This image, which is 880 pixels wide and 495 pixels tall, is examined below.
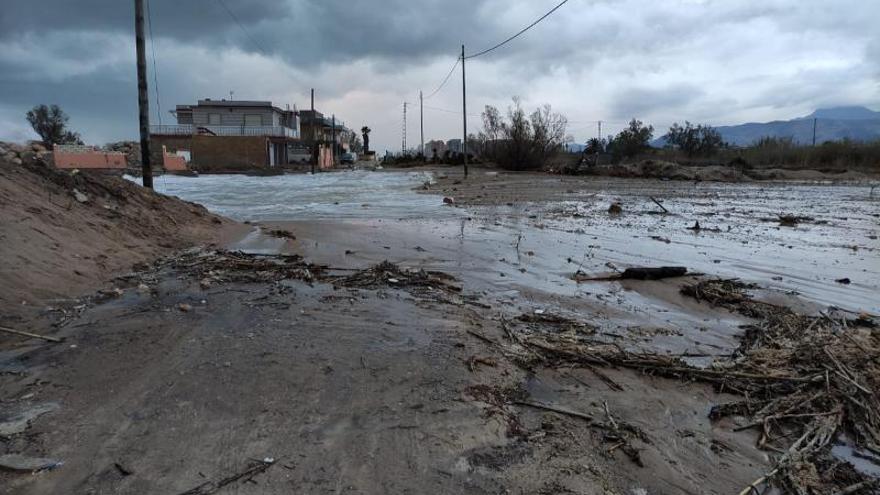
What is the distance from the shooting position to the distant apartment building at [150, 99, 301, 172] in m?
51.7

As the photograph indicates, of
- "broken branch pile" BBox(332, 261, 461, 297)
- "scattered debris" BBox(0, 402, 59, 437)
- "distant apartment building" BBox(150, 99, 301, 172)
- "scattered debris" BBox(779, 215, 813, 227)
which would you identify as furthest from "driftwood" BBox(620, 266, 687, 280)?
"distant apartment building" BBox(150, 99, 301, 172)

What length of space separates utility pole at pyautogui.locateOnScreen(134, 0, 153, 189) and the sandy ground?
8295mm

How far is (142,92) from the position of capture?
13289 mm

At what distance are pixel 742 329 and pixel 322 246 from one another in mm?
5951

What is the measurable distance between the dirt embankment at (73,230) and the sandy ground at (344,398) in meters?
0.30

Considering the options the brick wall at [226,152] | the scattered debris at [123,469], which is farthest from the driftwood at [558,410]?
the brick wall at [226,152]

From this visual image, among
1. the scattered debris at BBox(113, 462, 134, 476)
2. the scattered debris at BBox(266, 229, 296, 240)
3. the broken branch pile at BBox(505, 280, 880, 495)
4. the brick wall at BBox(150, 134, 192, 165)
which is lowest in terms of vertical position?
the broken branch pile at BBox(505, 280, 880, 495)

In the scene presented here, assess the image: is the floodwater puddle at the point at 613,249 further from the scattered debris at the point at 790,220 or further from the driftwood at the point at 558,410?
the driftwood at the point at 558,410

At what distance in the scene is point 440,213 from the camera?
14.8 m

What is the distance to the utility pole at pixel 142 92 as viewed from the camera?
13.0 m

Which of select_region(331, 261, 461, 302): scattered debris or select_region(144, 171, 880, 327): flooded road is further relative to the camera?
select_region(144, 171, 880, 327): flooded road

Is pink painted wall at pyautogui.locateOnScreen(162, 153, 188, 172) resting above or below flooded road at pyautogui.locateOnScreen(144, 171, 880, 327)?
above

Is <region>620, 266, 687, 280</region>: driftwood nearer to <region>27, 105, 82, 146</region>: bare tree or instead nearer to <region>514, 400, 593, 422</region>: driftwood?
<region>514, 400, 593, 422</region>: driftwood

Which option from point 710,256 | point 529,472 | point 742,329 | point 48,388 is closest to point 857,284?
point 710,256
